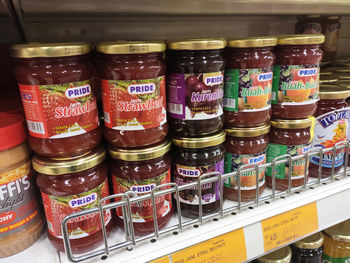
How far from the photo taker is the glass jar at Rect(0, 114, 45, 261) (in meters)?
0.70

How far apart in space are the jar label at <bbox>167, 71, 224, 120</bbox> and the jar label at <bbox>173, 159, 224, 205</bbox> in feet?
0.48

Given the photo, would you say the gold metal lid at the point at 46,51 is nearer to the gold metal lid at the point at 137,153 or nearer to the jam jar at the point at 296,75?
the gold metal lid at the point at 137,153

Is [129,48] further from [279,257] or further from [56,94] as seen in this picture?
[279,257]

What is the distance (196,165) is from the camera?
2.71ft

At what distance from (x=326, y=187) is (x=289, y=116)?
28 centimetres

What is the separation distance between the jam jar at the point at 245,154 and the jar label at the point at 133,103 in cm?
28

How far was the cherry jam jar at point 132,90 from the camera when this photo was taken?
2.27 feet

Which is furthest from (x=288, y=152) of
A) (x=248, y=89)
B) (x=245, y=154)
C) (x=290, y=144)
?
(x=248, y=89)

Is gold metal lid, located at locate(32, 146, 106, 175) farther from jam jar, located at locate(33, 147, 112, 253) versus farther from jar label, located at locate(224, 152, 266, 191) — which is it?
jar label, located at locate(224, 152, 266, 191)

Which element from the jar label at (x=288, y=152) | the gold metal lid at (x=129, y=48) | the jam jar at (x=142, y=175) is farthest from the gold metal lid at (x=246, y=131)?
the gold metal lid at (x=129, y=48)

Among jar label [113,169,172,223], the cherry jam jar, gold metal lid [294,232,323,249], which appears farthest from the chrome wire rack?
gold metal lid [294,232,323,249]

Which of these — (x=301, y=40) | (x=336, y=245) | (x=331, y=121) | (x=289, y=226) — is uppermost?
(x=301, y=40)

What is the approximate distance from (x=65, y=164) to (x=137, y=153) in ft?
0.58

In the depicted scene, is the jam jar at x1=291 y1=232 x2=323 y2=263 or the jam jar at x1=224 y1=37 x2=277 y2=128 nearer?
the jam jar at x1=224 y1=37 x2=277 y2=128
